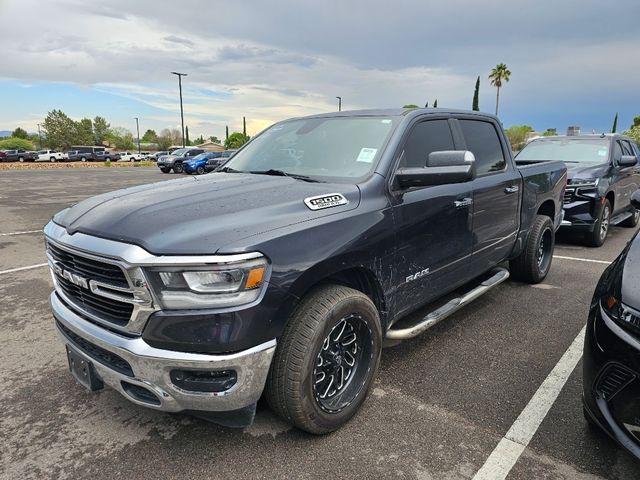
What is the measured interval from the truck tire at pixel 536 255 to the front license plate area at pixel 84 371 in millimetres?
4279

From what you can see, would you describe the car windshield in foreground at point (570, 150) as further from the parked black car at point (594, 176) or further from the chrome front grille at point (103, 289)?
the chrome front grille at point (103, 289)

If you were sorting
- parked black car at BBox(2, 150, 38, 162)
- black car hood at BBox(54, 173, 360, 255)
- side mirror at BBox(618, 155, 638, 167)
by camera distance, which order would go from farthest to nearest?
parked black car at BBox(2, 150, 38, 162)
side mirror at BBox(618, 155, 638, 167)
black car hood at BBox(54, 173, 360, 255)

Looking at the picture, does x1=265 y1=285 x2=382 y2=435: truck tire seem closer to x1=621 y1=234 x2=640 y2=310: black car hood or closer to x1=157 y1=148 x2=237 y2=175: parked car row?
x1=621 y1=234 x2=640 y2=310: black car hood

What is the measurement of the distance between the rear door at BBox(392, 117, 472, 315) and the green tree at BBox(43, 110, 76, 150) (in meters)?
93.5

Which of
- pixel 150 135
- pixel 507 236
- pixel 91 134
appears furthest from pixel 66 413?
pixel 150 135

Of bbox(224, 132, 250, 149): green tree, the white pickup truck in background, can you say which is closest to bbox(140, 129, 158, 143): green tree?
bbox(224, 132, 250, 149): green tree

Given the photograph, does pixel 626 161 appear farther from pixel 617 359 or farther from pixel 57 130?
pixel 57 130

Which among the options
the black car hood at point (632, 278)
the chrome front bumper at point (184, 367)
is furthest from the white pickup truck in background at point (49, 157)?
the black car hood at point (632, 278)

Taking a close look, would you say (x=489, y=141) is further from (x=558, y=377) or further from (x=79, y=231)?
(x=79, y=231)

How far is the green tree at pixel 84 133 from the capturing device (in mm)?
85062

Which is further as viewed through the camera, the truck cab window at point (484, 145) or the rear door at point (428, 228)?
the truck cab window at point (484, 145)

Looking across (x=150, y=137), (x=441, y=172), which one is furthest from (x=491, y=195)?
(x=150, y=137)

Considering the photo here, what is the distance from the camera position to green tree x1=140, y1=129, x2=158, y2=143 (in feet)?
416

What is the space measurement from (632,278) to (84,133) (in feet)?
325
